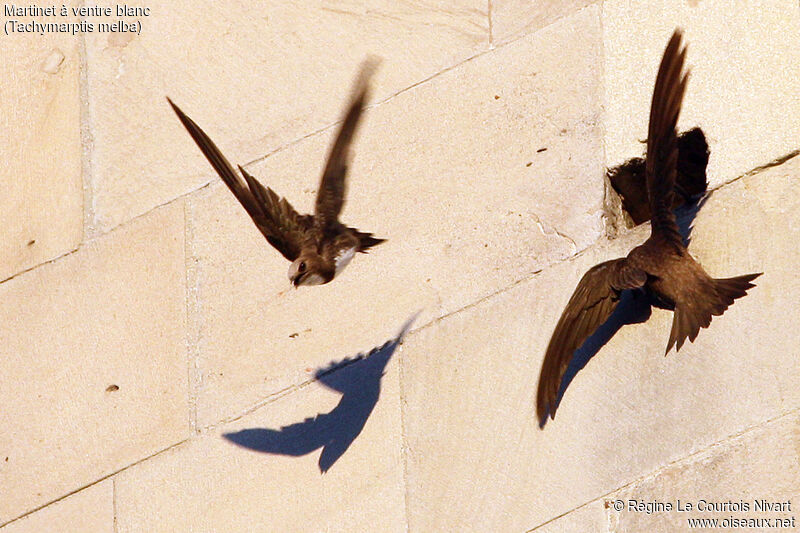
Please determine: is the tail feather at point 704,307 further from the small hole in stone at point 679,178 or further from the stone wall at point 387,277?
the small hole in stone at point 679,178

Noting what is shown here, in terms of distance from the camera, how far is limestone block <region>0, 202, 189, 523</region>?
5.25m

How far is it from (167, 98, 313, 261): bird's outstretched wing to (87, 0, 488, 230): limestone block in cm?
35

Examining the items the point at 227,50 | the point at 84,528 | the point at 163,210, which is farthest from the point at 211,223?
the point at 84,528

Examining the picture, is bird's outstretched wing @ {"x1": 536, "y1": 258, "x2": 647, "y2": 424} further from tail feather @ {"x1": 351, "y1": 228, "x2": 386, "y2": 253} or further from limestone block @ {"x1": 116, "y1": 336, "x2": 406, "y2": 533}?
tail feather @ {"x1": 351, "y1": 228, "x2": 386, "y2": 253}

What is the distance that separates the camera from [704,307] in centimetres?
415

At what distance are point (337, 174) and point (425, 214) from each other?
0.93ft

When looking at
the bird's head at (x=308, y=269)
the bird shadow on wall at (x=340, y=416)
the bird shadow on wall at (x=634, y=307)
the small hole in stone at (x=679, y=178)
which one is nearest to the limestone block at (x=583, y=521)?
the bird shadow on wall at (x=634, y=307)

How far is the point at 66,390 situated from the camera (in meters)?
5.45

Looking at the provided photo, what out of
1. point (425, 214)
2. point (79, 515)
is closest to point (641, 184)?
point (425, 214)

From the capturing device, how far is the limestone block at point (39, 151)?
571cm

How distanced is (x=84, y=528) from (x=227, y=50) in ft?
5.27

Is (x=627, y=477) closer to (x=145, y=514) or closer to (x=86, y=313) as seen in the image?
(x=145, y=514)

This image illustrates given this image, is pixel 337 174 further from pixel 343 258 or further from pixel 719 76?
pixel 719 76

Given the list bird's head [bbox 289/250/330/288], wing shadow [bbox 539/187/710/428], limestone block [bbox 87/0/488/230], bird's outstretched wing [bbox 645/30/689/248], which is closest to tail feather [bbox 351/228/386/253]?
bird's head [bbox 289/250/330/288]
